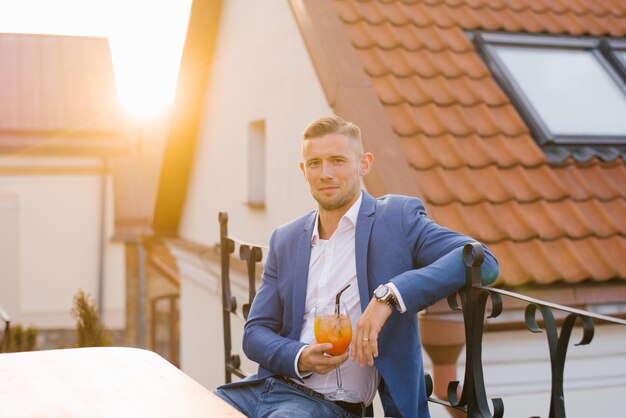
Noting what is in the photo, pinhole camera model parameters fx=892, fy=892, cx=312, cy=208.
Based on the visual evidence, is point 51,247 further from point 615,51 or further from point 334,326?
point 334,326

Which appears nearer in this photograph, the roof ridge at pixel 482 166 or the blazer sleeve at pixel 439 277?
the blazer sleeve at pixel 439 277

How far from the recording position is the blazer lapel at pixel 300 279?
342 cm

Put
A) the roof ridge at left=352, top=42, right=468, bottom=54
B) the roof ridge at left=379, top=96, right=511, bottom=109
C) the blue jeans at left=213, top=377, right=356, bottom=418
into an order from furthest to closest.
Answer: the roof ridge at left=352, top=42, right=468, bottom=54, the roof ridge at left=379, top=96, right=511, bottom=109, the blue jeans at left=213, top=377, right=356, bottom=418

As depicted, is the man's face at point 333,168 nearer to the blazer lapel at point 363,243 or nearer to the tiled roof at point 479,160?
the blazer lapel at point 363,243

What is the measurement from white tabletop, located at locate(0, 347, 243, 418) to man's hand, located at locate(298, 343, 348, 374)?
15.1 inches

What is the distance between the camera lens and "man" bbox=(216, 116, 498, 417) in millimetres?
2980

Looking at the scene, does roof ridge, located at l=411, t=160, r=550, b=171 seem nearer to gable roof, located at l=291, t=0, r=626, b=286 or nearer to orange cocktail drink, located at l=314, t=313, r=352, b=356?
gable roof, located at l=291, t=0, r=626, b=286

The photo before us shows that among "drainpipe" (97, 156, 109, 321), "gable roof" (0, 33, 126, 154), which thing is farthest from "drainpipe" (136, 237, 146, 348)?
"gable roof" (0, 33, 126, 154)

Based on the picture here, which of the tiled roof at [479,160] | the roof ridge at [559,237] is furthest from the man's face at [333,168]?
the roof ridge at [559,237]

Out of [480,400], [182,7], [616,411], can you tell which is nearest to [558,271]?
[616,411]

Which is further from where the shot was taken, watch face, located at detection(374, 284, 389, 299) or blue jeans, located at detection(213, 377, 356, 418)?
blue jeans, located at detection(213, 377, 356, 418)

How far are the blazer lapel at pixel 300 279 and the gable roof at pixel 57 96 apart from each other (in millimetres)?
17286

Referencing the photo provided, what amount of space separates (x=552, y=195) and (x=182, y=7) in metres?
6.34

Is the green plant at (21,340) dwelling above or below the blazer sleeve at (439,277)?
below
